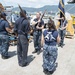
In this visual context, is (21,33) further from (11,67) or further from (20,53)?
(11,67)

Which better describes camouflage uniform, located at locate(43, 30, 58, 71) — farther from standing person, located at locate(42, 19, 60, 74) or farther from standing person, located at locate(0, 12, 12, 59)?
standing person, located at locate(0, 12, 12, 59)

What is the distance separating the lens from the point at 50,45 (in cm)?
598

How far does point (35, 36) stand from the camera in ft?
27.2

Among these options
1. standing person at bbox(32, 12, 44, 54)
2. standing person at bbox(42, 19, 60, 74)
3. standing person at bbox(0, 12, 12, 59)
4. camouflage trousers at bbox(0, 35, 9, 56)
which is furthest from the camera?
standing person at bbox(32, 12, 44, 54)

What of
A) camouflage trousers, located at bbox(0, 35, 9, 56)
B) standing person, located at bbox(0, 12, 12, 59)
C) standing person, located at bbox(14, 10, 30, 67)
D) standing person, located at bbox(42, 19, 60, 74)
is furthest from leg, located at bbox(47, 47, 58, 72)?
camouflage trousers, located at bbox(0, 35, 9, 56)

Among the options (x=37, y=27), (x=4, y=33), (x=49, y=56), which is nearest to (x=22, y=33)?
(x=4, y=33)

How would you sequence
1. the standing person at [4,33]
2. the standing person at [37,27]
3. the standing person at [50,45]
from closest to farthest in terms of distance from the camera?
the standing person at [50,45] < the standing person at [4,33] < the standing person at [37,27]

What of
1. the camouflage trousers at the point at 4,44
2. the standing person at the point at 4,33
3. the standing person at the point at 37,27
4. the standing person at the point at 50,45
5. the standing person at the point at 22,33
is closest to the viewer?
the standing person at the point at 50,45

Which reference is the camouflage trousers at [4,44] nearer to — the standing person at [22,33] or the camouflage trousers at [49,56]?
the standing person at [22,33]

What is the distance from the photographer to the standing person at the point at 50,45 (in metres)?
5.90

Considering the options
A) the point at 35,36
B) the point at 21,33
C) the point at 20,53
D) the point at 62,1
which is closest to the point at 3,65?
the point at 20,53

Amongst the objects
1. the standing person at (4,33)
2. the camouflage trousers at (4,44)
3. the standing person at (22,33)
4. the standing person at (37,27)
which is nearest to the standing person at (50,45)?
the standing person at (22,33)

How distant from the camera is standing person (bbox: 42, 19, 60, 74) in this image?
590 centimetres

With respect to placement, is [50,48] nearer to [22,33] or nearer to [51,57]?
[51,57]
